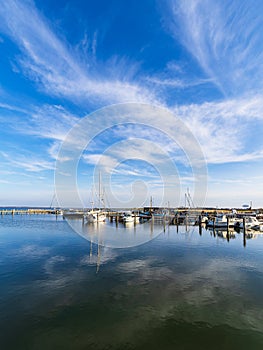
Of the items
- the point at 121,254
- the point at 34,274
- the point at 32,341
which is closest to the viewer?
the point at 32,341

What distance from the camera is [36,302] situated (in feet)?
38.9

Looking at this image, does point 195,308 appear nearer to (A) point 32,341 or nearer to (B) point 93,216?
(A) point 32,341

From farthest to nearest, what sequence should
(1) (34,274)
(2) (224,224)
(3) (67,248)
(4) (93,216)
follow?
(4) (93,216)
(2) (224,224)
(3) (67,248)
(1) (34,274)

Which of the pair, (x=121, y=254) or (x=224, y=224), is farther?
(x=224, y=224)

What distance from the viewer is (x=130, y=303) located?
11.7 m

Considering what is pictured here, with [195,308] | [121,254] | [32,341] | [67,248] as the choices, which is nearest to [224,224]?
[121,254]

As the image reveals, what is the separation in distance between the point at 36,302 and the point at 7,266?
29.5 ft

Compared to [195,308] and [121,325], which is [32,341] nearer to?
[121,325]

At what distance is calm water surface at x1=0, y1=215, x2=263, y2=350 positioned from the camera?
8680 mm

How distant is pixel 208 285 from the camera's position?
571 inches

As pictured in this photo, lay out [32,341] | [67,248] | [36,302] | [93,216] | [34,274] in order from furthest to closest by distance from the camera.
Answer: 1. [93,216]
2. [67,248]
3. [34,274]
4. [36,302]
5. [32,341]

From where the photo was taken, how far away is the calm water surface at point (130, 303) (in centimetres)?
868

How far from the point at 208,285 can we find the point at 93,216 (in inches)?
1883

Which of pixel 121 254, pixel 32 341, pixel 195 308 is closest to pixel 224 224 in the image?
pixel 121 254
